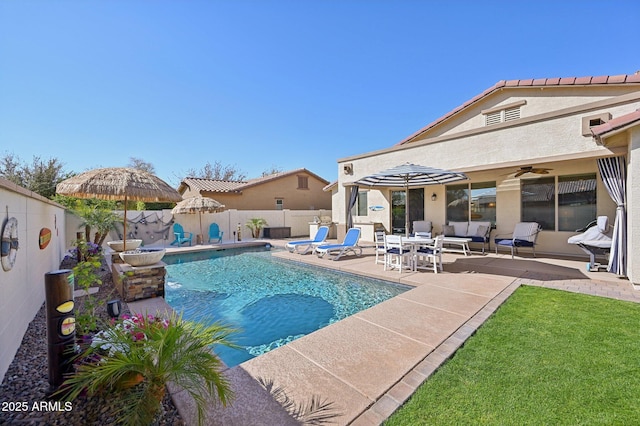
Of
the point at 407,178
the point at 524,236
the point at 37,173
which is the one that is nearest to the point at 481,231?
the point at 524,236

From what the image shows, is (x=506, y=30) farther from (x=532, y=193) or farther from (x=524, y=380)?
(x=524, y=380)

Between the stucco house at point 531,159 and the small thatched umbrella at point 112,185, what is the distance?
8.39 m

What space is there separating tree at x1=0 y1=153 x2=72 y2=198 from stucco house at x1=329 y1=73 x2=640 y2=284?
21973 mm

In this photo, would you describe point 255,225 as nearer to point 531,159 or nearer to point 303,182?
point 303,182

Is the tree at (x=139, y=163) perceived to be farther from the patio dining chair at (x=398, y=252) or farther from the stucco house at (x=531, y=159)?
the patio dining chair at (x=398, y=252)

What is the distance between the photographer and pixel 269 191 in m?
24.0

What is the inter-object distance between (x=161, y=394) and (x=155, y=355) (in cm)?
32

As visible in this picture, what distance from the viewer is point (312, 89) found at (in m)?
14.6

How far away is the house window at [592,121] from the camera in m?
7.07

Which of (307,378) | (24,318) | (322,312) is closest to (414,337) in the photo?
(307,378)

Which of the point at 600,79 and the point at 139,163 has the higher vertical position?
the point at 139,163

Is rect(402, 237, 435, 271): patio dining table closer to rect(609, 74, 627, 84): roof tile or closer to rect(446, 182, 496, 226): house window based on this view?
rect(446, 182, 496, 226): house window

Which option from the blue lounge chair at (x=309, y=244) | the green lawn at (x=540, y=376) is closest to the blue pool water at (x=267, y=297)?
the blue lounge chair at (x=309, y=244)

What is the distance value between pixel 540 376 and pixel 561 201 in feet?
30.9
